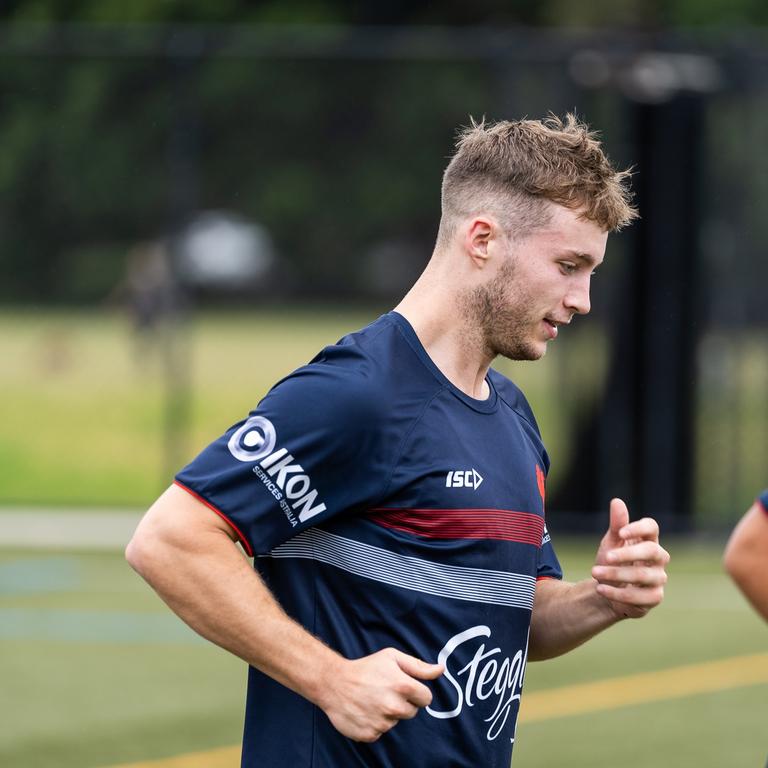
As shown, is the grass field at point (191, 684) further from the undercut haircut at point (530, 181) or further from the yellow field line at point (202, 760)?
the undercut haircut at point (530, 181)

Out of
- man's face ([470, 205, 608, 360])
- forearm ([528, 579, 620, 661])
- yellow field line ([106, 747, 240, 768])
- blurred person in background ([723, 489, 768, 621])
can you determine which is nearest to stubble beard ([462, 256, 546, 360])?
man's face ([470, 205, 608, 360])

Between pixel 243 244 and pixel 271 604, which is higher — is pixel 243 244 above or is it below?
above

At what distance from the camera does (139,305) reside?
2005 cm

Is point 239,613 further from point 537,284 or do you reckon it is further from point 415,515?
point 537,284

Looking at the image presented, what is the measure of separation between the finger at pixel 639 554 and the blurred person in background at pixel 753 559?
2.16 feet

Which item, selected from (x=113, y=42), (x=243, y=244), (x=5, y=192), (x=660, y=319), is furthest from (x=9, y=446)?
(x=243, y=244)

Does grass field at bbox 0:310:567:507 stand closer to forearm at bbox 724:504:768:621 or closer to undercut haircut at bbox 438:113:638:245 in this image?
forearm at bbox 724:504:768:621

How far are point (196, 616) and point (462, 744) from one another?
0.66 metres

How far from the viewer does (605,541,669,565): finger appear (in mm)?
3426

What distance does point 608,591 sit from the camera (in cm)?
354

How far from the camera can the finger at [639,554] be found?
343 centimetres

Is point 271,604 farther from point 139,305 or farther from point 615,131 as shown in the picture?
point 139,305

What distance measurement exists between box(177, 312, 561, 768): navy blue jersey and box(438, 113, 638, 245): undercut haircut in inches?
12.0

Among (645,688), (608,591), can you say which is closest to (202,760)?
(645,688)
